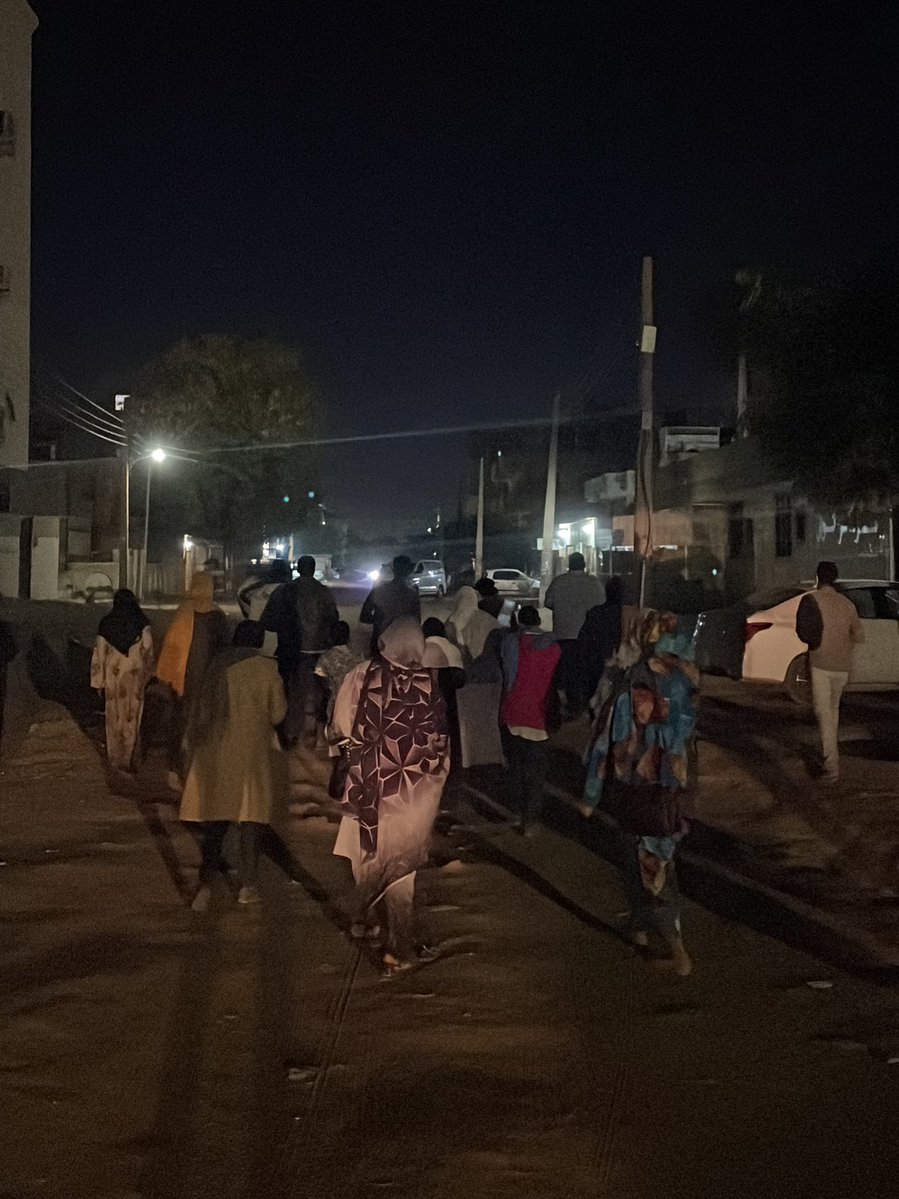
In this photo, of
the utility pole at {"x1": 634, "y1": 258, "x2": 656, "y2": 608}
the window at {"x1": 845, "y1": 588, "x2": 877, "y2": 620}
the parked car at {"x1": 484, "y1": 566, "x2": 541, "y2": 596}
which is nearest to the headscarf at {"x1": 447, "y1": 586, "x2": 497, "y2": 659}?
the utility pole at {"x1": 634, "y1": 258, "x2": 656, "y2": 608}

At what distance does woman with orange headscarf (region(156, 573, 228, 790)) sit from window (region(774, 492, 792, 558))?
23622 millimetres

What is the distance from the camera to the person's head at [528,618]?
31.5 ft

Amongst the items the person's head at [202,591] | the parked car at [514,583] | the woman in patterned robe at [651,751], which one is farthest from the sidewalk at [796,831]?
the parked car at [514,583]

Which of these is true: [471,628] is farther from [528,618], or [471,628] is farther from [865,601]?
[865,601]

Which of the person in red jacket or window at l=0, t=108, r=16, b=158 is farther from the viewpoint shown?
window at l=0, t=108, r=16, b=158

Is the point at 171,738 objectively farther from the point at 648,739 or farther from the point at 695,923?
the point at 648,739

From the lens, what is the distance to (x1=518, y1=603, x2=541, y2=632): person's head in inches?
378

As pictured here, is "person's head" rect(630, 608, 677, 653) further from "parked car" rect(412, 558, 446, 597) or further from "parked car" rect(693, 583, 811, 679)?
"parked car" rect(412, 558, 446, 597)

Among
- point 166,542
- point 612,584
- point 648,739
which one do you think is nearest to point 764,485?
point 612,584

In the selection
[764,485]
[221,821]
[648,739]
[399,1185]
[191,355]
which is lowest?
[399,1185]

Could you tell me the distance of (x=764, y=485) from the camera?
3158 cm

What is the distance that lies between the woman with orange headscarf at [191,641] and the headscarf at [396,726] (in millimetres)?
4562

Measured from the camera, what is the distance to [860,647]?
16.8m

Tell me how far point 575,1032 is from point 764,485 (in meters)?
26.9
